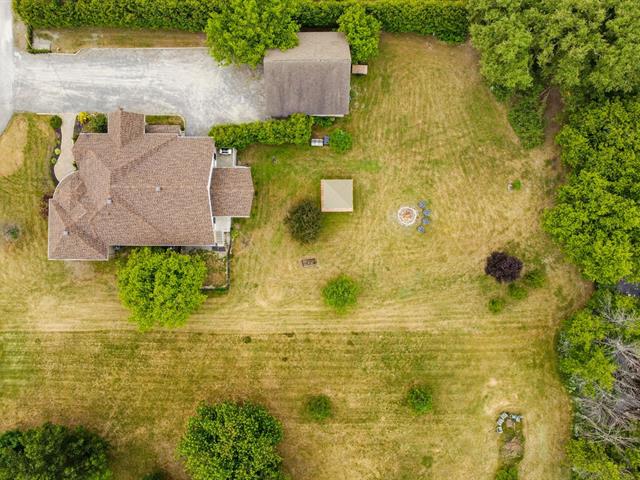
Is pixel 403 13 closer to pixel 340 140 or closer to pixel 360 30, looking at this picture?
pixel 360 30

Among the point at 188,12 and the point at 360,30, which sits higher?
the point at 188,12

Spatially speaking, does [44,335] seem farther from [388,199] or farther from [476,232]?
[476,232]

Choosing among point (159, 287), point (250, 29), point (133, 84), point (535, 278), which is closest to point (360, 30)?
point (250, 29)

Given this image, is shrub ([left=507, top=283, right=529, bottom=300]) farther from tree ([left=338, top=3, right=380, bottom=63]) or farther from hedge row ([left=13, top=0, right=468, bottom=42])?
tree ([left=338, top=3, right=380, bottom=63])

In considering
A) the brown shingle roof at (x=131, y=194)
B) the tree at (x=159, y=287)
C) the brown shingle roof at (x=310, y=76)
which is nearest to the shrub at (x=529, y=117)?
the brown shingle roof at (x=310, y=76)

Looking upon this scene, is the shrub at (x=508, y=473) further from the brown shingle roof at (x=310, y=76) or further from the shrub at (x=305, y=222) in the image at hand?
the brown shingle roof at (x=310, y=76)
